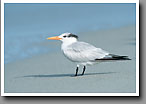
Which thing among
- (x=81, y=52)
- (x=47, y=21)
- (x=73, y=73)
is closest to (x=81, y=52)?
(x=81, y=52)

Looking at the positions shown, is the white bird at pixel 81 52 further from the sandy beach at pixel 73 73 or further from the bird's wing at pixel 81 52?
the sandy beach at pixel 73 73

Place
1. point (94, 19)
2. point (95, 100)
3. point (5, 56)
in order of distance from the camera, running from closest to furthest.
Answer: point (95, 100) → point (5, 56) → point (94, 19)

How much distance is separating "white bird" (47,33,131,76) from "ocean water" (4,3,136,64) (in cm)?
45

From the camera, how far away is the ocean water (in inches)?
306

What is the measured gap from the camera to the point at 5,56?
7938mm

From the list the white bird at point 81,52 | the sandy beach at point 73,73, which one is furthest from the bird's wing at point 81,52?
the sandy beach at point 73,73

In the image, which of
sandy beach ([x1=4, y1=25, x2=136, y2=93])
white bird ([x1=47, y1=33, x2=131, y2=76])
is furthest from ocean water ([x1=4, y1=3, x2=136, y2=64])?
white bird ([x1=47, y1=33, x2=131, y2=76])

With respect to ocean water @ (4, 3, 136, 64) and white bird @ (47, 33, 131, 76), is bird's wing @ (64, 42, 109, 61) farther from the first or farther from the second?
ocean water @ (4, 3, 136, 64)

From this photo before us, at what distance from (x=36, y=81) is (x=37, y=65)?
40cm

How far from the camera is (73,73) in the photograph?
7.68m

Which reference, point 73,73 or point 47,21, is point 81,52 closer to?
point 73,73

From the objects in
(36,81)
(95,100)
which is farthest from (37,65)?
(95,100)

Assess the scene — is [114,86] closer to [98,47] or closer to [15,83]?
[98,47]

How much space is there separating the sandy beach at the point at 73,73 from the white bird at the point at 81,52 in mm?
204
